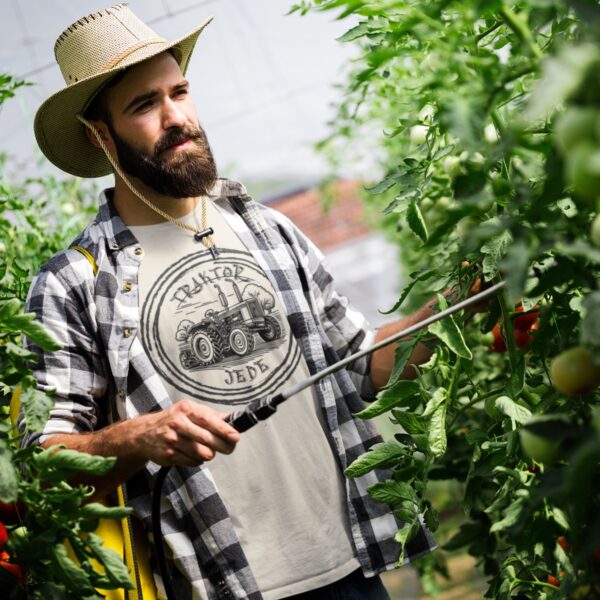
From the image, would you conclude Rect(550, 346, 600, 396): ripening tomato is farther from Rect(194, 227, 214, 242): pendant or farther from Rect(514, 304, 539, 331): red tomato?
Rect(194, 227, 214, 242): pendant

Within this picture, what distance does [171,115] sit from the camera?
210cm

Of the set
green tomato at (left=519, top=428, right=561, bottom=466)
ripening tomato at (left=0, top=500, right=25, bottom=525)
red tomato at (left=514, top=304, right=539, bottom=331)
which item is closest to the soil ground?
red tomato at (left=514, top=304, right=539, bottom=331)

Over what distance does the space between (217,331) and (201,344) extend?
4 centimetres

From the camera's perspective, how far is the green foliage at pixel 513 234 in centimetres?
77

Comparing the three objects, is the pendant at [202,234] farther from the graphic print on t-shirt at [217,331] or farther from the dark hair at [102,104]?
the dark hair at [102,104]

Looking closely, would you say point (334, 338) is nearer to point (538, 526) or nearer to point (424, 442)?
point (424, 442)

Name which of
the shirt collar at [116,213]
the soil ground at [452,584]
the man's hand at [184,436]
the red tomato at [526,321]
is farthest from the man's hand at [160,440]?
the soil ground at [452,584]

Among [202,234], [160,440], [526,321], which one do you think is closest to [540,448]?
[160,440]

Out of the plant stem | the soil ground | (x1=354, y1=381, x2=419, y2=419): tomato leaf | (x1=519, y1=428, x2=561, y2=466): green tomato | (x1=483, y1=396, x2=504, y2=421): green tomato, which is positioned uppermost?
the plant stem

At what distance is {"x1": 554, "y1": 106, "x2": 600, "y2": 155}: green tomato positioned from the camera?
70cm

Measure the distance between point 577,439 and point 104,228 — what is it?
1.42 m

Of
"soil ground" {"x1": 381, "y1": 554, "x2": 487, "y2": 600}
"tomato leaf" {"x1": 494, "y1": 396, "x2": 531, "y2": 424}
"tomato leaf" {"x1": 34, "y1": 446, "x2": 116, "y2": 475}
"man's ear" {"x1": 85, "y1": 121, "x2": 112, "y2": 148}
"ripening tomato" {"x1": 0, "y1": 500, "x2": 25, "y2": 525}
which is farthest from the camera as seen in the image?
"soil ground" {"x1": 381, "y1": 554, "x2": 487, "y2": 600}

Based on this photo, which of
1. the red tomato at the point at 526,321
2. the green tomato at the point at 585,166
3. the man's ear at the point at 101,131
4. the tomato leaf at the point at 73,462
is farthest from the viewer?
the man's ear at the point at 101,131

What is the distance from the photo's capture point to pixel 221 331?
199cm
